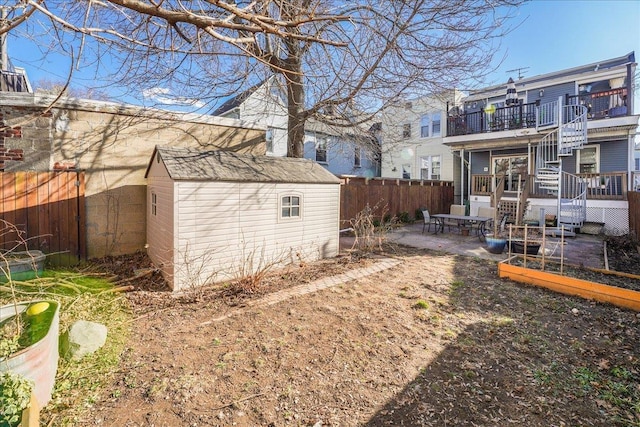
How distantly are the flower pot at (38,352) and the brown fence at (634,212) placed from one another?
13.2m

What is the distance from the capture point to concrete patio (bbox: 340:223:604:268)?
7.97 meters

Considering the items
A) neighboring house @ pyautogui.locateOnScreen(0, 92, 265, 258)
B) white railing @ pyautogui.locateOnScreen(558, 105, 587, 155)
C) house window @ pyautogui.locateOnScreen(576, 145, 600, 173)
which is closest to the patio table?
white railing @ pyautogui.locateOnScreen(558, 105, 587, 155)

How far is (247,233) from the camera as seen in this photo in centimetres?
620

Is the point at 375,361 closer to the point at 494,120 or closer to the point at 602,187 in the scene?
the point at 602,187

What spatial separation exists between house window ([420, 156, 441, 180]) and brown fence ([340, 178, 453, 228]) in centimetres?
147

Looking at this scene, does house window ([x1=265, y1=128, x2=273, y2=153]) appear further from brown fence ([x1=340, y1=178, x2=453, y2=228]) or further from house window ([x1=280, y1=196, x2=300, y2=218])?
house window ([x1=280, y1=196, x2=300, y2=218])

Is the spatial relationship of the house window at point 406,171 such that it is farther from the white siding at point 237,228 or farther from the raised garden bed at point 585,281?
the white siding at point 237,228

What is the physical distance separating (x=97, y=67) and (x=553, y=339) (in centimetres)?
817

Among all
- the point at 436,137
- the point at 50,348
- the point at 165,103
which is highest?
the point at 436,137

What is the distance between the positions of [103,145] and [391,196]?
35.2 feet

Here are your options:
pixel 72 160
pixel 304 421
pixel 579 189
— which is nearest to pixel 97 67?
pixel 72 160

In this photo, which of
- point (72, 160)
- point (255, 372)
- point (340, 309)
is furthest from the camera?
point (72, 160)

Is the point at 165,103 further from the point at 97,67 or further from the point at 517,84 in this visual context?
the point at 517,84

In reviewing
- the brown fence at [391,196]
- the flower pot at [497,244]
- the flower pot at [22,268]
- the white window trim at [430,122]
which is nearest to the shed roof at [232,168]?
the flower pot at [22,268]
